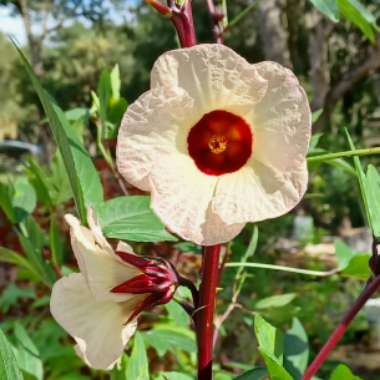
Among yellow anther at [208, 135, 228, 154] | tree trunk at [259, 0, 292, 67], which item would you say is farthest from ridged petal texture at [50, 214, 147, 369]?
tree trunk at [259, 0, 292, 67]

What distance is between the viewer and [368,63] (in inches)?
210

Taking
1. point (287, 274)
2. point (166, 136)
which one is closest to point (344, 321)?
point (166, 136)

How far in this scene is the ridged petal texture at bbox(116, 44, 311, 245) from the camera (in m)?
0.46

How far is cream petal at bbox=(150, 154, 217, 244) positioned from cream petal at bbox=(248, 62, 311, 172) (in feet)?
0.17

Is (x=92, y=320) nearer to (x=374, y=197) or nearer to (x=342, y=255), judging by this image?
(x=374, y=197)

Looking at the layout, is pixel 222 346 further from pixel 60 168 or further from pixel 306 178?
pixel 306 178

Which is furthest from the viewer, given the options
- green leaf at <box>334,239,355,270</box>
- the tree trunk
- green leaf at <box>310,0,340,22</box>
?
the tree trunk

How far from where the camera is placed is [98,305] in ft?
1.69

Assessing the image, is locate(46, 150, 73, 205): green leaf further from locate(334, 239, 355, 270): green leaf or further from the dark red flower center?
the dark red flower center

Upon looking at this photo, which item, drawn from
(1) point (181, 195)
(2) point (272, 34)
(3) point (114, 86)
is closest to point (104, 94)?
(3) point (114, 86)

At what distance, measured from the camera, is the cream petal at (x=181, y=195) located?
18.2 inches

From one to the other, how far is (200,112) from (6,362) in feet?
0.71

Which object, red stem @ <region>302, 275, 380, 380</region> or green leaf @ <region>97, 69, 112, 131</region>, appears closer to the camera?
red stem @ <region>302, 275, 380, 380</region>

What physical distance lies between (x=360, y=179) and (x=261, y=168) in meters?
0.14
